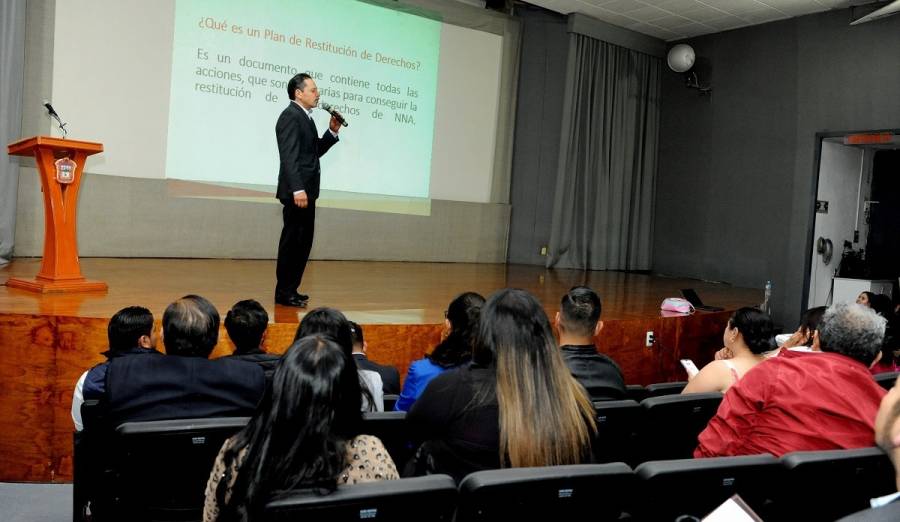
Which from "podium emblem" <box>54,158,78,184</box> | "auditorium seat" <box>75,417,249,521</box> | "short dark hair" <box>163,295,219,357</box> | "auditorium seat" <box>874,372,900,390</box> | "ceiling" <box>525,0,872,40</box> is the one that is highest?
"ceiling" <box>525,0,872,40</box>

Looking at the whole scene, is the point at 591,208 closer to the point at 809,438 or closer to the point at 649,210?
the point at 649,210

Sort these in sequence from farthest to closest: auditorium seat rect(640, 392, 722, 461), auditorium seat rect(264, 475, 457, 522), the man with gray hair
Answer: auditorium seat rect(640, 392, 722, 461) < the man with gray hair < auditorium seat rect(264, 475, 457, 522)

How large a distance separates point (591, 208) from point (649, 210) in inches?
35.4

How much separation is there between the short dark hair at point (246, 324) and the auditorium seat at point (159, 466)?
1.81 ft

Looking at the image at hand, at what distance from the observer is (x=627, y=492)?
1579 mm

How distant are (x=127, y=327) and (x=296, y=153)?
5.46ft

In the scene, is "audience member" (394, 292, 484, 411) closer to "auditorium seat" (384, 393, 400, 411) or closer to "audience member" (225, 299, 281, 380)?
"auditorium seat" (384, 393, 400, 411)

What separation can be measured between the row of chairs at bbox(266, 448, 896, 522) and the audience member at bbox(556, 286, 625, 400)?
0.63 m

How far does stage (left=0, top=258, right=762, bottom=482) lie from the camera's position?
9.87 ft

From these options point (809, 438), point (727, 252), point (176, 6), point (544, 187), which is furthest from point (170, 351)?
point (727, 252)

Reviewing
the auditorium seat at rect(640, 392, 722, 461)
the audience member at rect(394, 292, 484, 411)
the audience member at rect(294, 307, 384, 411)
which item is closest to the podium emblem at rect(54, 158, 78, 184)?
the audience member at rect(294, 307, 384, 411)

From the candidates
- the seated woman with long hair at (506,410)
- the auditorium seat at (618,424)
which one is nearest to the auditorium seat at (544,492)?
the seated woman with long hair at (506,410)

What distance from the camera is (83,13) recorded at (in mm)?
5609

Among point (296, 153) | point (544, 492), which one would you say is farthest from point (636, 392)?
point (296, 153)
